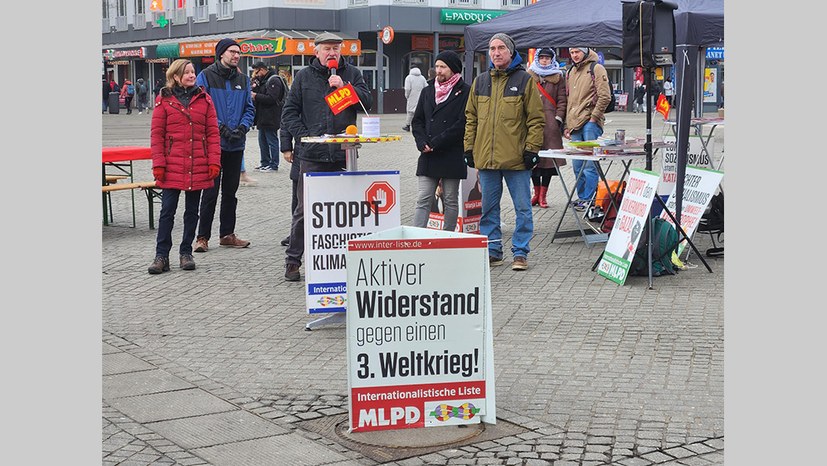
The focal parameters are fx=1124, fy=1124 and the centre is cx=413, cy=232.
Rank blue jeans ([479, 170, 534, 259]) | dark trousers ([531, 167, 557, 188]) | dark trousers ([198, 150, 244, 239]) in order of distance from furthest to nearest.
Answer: dark trousers ([531, 167, 557, 188]), dark trousers ([198, 150, 244, 239]), blue jeans ([479, 170, 534, 259])

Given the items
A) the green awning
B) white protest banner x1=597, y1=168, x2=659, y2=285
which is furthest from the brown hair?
the green awning

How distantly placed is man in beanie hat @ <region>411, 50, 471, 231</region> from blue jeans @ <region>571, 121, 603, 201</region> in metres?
3.39

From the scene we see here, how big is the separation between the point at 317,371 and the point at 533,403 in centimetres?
140

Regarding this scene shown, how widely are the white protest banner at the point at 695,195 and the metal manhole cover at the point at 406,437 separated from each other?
518 cm

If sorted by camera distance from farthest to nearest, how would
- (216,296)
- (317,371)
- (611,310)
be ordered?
(216,296)
(611,310)
(317,371)

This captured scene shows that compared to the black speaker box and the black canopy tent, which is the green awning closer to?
the black canopy tent

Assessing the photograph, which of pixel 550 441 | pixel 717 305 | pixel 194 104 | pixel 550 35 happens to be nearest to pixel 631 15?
pixel 550 35

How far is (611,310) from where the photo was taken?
8.30 metres

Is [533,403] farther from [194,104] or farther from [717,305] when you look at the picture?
[194,104]

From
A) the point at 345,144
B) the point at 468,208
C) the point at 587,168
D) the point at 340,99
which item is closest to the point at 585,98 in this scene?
the point at 587,168

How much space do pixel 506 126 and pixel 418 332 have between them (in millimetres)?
4480

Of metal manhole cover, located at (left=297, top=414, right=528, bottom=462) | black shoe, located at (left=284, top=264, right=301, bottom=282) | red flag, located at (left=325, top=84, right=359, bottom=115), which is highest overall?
red flag, located at (left=325, top=84, right=359, bottom=115)

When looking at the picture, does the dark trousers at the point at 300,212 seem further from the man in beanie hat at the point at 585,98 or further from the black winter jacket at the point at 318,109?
the man in beanie hat at the point at 585,98

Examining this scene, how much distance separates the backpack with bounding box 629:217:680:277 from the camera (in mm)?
9477
